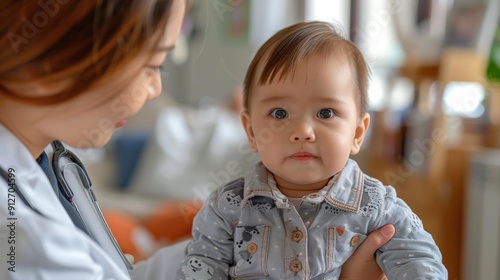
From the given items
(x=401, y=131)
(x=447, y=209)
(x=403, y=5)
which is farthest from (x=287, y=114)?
(x=403, y=5)

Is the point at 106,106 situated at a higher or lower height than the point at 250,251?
higher

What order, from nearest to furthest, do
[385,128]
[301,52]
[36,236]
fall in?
[36,236]
[301,52]
[385,128]

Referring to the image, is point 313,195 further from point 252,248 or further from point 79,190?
point 79,190

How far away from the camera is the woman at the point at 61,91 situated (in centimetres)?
50

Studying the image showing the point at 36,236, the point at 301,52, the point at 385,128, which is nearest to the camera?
the point at 36,236

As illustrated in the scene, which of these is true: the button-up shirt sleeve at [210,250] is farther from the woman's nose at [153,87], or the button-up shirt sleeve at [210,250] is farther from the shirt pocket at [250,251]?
the woman's nose at [153,87]

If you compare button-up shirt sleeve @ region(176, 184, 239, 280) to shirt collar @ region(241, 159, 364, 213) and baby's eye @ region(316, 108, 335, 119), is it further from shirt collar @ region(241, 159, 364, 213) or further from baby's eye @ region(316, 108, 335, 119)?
baby's eye @ region(316, 108, 335, 119)

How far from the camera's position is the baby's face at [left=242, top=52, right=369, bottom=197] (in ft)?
1.96

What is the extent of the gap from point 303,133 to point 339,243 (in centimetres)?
12

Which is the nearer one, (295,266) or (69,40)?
(69,40)

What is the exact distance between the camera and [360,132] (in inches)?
25.9

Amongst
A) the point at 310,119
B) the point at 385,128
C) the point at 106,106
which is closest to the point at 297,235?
the point at 310,119

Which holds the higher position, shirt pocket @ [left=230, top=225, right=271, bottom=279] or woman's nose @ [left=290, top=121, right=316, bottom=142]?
woman's nose @ [left=290, top=121, right=316, bottom=142]

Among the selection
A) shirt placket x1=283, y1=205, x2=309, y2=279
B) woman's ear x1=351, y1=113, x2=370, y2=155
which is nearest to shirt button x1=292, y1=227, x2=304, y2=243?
shirt placket x1=283, y1=205, x2=309, y2=279
